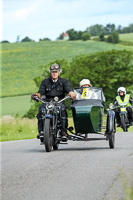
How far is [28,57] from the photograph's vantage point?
10812cm

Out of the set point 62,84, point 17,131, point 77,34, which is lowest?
point 17,131

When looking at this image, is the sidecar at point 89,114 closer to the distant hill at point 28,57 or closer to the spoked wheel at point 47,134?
the spoked wheel at point 47,134

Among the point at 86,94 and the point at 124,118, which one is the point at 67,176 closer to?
the point at 86,94

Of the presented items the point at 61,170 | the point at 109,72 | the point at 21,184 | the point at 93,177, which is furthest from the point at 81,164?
the point at 109,72

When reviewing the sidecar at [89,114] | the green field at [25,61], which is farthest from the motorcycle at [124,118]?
the green field at [25,61]

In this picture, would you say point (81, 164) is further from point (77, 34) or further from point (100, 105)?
point (77, 34)

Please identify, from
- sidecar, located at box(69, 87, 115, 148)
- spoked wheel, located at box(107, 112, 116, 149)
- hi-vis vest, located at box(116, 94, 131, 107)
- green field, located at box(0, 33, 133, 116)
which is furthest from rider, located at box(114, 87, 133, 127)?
green field, located at box(0, 33, 133, 116)

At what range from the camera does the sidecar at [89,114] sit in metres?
12.7

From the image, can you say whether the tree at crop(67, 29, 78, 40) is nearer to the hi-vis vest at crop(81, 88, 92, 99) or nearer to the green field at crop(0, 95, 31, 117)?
the green field at crop(0, 95, 31, 117)

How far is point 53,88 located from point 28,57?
95548 millimetres

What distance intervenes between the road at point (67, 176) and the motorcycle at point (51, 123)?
0.48 m

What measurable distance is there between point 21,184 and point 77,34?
144m

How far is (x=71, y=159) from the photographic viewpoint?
10664 millimetres

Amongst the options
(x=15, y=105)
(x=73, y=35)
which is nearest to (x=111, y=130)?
(x=15, y=105)
